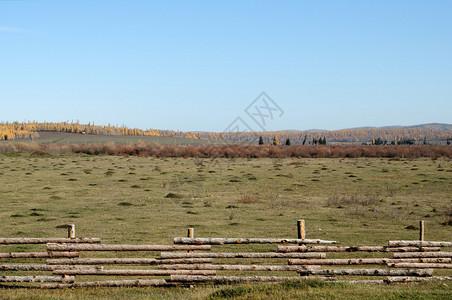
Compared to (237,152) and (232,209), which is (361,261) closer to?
(232,209)

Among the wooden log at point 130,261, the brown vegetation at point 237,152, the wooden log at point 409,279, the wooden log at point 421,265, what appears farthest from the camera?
the brown vegetation at point 237,152

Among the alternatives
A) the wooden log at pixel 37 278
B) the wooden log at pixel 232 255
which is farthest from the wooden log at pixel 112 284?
the wooden log at pixel 232 255

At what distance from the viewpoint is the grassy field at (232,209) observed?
439 inches

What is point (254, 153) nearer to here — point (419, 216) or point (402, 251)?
point (419, 216)

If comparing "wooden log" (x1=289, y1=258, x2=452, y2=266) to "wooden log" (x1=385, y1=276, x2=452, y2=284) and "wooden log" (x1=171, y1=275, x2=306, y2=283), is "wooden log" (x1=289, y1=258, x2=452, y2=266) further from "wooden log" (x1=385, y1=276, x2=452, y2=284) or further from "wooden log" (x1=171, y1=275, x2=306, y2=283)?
"wooden log" (x1=171, y1=275, x2=306, y2=283)

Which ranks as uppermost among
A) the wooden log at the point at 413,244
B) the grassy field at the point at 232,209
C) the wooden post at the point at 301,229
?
the wooden post at the point at 301,229

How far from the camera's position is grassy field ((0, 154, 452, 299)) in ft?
36.6

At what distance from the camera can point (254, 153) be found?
74188mm

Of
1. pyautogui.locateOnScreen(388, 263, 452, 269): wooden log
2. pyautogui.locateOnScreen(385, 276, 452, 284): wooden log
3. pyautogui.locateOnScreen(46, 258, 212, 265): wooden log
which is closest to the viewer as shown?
pyautogui.locateOnScreen(46, 258, 212, 265): wooden log

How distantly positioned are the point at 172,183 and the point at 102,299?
25.7 metres

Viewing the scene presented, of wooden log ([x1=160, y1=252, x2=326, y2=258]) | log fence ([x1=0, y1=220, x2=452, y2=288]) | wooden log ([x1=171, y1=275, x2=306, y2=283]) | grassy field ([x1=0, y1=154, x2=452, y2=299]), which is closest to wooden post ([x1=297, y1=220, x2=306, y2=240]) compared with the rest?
log fence ([x1=0, y1=220, x2=452, y2=288])

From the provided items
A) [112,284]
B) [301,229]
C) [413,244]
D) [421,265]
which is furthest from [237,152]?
[112,284]

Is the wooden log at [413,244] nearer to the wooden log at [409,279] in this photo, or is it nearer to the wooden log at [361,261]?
the wooden log at [361,261]

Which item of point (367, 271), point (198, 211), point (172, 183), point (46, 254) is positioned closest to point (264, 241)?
point (367, 271)
